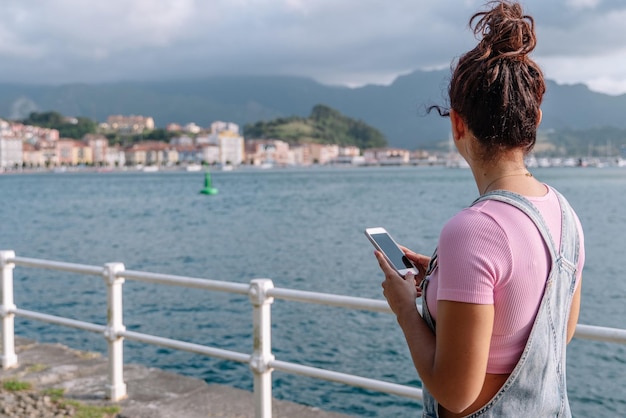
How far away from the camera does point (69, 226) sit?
47.4 m

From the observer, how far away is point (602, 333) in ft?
9.67

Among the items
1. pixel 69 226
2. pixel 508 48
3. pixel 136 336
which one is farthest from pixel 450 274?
pixel 69 226

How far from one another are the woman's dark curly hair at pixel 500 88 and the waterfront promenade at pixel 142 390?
3818 millimetres

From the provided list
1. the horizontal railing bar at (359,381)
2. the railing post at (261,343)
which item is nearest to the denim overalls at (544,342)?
the horizontal railing bar at (359,381)

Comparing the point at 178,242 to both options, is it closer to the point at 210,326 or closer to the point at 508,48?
the point at 210,326

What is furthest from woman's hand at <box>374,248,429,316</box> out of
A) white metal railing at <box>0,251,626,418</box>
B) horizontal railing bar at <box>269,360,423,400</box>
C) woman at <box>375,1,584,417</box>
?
horizontal railing bar at <box>269,360,423,400</box>

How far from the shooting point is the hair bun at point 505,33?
5.27 ft

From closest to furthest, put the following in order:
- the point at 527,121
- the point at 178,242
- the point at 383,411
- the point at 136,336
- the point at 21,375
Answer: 1. the point at 527,121
2. the point at 136,336
3. the point at 21,375
4. the point at 383,411
5. the point at 178,242

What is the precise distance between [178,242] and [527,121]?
3563cm

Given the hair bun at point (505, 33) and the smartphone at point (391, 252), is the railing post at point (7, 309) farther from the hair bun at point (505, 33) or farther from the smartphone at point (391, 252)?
the hair bun at point (505, 33)

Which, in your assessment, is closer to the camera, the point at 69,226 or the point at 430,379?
the point at 430,379

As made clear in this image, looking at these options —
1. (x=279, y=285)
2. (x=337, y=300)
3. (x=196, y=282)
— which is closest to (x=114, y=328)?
(x=196, y=282)

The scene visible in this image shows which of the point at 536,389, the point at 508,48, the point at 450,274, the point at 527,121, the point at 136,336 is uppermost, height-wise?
the point at 508,48

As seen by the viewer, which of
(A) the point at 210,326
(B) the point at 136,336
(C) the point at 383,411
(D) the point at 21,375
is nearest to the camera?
(B) the point at 136,336
